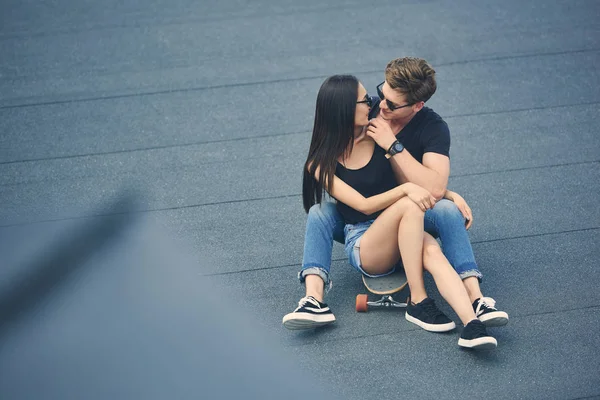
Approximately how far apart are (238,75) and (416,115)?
6.19ft

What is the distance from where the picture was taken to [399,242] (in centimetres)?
271

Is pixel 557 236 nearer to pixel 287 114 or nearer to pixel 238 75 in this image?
pixel 287 114

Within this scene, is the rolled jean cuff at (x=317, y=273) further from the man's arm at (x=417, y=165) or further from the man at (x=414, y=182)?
the man's arm at (x=417, y=165)

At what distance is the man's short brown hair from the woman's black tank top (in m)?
0.24

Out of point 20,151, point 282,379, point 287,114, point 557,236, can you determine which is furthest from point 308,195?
point 20,151

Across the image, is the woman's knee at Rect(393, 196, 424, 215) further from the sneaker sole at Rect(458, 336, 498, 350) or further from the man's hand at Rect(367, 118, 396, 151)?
the sneaker sole at Rect(458, 336, 498, 350)

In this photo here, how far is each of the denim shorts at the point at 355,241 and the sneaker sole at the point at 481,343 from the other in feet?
1.44

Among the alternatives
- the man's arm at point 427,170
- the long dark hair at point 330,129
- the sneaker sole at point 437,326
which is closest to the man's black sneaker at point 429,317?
the sneaker sole at point 437,326

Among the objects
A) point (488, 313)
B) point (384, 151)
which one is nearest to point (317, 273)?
point (384, 151)

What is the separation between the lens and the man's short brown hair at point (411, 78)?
2754 mm

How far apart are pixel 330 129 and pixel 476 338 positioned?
0.90 m

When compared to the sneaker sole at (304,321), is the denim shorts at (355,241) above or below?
above

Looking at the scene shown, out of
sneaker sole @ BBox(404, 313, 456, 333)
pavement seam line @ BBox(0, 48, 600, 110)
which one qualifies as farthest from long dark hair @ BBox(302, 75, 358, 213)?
pavement seam line @ BBox(0, 48, 600, 110)

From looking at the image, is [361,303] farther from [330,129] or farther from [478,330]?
[330,129]
